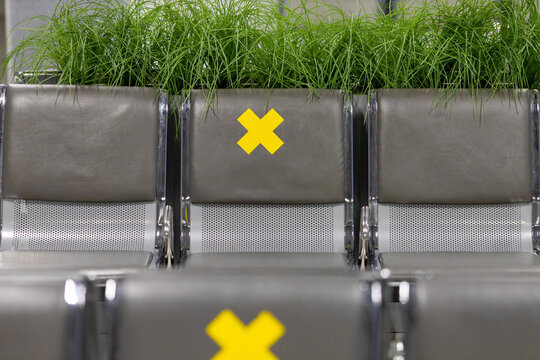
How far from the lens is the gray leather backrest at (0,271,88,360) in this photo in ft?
3.09

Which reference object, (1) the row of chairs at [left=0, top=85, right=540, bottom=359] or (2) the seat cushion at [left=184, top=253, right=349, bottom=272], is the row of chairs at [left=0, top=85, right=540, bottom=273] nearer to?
(1) the row of chairs at [left=0, top=85, right=540, bottom=359]

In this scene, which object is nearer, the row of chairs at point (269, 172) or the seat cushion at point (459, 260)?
the seat cushion at point (459, 260)

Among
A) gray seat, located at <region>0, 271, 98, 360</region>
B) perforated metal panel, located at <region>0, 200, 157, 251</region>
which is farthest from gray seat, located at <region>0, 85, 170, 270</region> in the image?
gray seat, located at <region>0, 271, 98, 360</region>

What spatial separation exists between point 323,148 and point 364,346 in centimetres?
97

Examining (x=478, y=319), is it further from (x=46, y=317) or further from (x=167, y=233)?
(x=167, y=233)

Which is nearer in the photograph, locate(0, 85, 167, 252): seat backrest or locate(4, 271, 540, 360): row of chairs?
locate(4, 271, 540, 360): row of chairs

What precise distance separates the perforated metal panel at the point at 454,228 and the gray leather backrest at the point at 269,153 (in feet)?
0.70

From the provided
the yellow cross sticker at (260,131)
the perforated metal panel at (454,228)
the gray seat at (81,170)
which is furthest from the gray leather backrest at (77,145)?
the perforated metal panel at (454,228)

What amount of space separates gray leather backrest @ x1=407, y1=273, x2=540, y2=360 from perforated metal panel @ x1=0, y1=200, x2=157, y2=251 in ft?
3.68

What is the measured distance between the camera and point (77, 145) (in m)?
1.86

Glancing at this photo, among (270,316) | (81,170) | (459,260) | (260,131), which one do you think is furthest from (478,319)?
(81,170)

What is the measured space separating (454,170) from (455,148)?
0.24 feet

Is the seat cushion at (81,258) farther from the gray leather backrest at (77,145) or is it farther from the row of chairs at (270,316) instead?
the row of chairs at (270,316)

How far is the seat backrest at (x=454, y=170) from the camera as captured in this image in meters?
1.83
